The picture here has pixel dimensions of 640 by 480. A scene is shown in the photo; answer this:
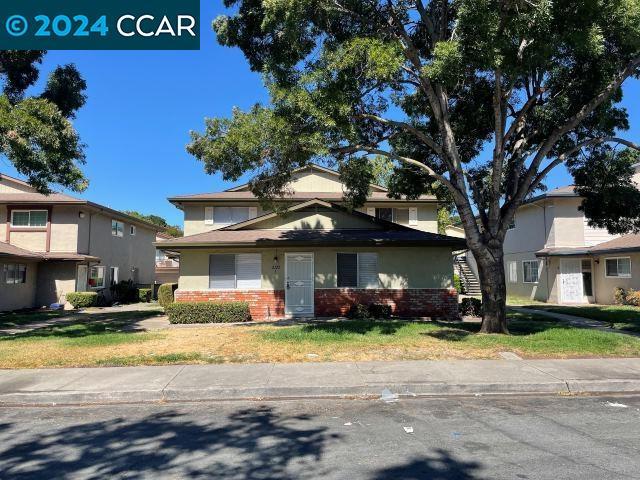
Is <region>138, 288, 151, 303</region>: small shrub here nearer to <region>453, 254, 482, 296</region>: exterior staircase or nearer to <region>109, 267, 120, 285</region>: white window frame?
<region>109, 267, 120, 285</region>: white window frame

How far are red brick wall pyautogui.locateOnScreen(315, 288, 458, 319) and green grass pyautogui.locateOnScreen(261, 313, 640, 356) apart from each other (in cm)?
245

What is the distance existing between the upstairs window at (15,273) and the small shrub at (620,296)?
28.4 metres

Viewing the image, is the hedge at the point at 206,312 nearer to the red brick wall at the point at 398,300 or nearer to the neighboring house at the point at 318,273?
the neighboring house at the point at 318,273

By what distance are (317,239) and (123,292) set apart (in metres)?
16.0

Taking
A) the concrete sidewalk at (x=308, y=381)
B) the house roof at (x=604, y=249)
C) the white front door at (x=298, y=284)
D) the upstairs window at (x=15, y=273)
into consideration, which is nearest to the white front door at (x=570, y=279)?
the house roof at (x=604, y=249)

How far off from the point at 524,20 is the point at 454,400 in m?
7.43

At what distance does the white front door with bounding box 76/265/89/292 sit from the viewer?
77.0ft

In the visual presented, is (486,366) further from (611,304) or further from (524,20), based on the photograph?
(611,304)

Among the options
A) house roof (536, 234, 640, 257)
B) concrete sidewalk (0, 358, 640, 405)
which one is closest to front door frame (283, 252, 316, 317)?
concrete sidewalk (0, 358, 640, 405)

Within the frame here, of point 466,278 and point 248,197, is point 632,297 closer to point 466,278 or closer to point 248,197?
point 466,278

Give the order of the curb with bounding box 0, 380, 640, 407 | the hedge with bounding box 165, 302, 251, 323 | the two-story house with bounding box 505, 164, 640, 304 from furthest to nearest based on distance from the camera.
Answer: the two-story house with bounding box 505, 164, 640, 304
the hedge with bounding box 165, 302, 251, 323
the curb with bounding box 0, 380, 640, 407

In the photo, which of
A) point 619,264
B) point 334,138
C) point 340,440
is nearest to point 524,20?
point 334,138

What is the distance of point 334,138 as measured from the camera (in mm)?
10828

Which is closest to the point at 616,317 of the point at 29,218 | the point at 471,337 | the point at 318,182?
the point at 471,337
